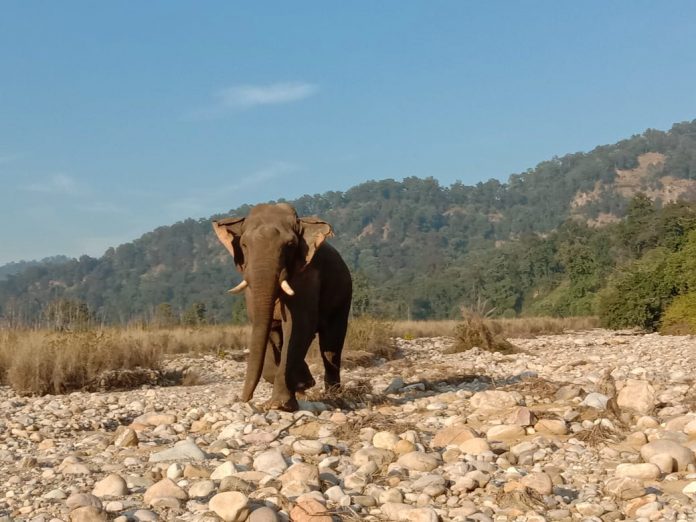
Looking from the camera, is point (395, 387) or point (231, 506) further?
point (395, 387)

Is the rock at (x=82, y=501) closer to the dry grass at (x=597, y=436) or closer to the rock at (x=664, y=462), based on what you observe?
the rock at (x=664, y=462)

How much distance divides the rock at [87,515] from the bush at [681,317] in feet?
58.5

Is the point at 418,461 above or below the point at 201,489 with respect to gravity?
below

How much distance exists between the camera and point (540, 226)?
173250mm

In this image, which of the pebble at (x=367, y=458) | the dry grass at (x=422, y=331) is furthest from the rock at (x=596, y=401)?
the dry grass at (x=422, y=331)

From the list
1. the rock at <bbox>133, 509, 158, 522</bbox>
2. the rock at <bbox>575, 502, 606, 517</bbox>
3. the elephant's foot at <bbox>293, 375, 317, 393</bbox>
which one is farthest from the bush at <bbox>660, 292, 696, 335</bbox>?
the rock at <bbox>133, 509, 158, 522</bbox>

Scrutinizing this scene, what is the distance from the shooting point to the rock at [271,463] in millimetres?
4555

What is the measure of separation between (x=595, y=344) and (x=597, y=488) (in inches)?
542

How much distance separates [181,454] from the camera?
4.99 metres

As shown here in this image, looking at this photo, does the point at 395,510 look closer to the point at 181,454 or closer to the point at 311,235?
the point at 181,454

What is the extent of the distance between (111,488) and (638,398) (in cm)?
444

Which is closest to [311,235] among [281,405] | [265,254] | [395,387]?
[265,254]

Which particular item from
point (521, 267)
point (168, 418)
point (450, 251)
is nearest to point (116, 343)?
point (168, 418)

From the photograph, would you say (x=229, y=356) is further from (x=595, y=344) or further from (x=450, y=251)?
(x=450, y=251)
